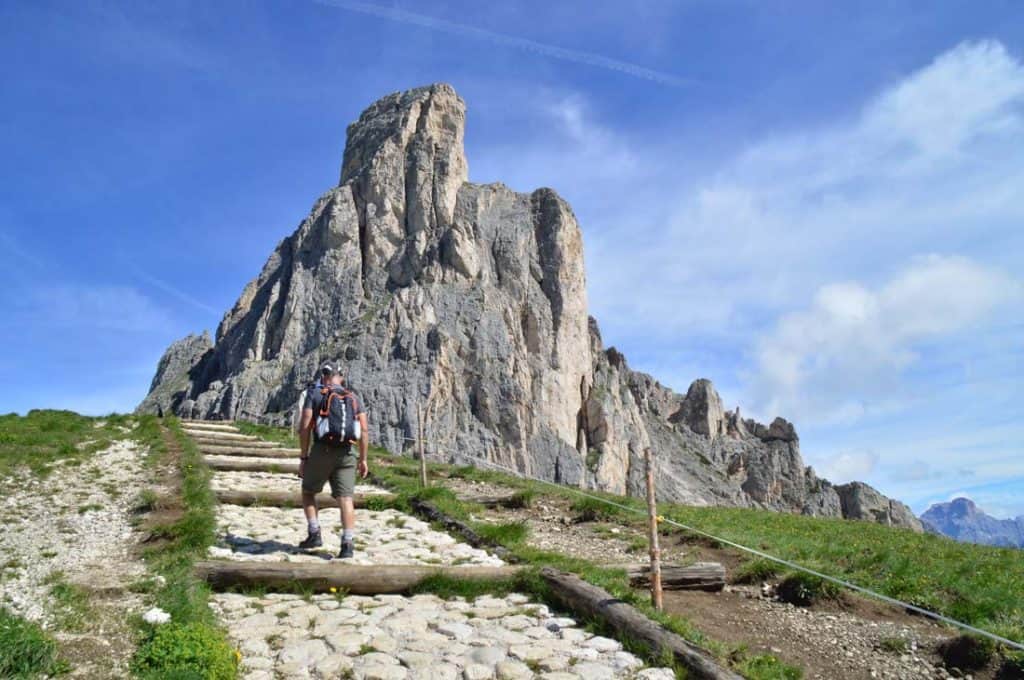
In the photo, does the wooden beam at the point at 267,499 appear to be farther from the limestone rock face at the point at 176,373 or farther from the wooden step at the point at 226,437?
the limestone rock face at the point at 176,373

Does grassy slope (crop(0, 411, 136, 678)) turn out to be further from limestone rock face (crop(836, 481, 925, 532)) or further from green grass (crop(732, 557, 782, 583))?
limestone rock face (crop(836, 481, 925, 532))

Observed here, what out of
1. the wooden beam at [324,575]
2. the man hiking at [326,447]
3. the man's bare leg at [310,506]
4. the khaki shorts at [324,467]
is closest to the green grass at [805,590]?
the wooden beam at [324,575]

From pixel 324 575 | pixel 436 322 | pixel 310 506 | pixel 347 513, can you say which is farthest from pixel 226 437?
pixel 436 322

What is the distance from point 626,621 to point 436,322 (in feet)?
307

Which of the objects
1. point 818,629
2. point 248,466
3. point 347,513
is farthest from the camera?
point 248,466

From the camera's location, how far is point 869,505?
482 feet

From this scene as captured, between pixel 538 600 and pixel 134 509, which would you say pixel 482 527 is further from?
pixel 134 509

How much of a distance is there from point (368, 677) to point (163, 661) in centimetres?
164

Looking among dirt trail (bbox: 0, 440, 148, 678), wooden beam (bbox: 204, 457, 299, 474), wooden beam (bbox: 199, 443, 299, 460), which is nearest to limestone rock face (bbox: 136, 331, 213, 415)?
wooden beam (bbox: 199, 443, 299, 460)

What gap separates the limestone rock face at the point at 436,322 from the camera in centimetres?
9462

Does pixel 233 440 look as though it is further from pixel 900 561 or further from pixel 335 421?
pixel 900 561

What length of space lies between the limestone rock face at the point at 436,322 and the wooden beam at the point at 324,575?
7473cm

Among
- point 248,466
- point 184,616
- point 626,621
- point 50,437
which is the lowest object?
point 184,616

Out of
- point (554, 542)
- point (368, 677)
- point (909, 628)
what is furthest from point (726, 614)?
point (368, 677)
